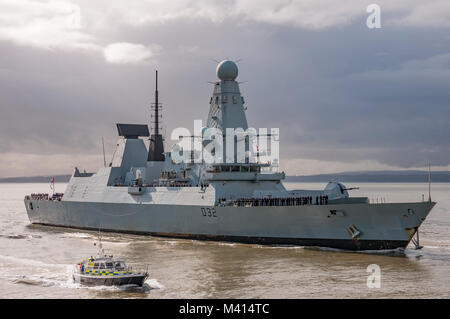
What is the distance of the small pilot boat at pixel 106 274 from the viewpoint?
64.5 ft

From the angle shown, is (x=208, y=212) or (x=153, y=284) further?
(x=208, y=212)

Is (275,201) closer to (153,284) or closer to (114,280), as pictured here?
(153,284)

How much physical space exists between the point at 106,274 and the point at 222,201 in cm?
1200

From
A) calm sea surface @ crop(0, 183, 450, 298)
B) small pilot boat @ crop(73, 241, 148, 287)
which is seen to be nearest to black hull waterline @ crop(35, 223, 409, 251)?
calm sea surface @ crop(0, 183, 450, 298)

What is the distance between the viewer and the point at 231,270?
2305 cm

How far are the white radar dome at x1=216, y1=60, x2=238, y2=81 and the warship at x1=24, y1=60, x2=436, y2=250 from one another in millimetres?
63

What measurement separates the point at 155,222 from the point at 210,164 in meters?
5.58

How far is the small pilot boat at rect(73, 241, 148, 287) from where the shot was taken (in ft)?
64.5

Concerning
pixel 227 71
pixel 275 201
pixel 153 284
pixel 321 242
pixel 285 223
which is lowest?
pixel 153 284
